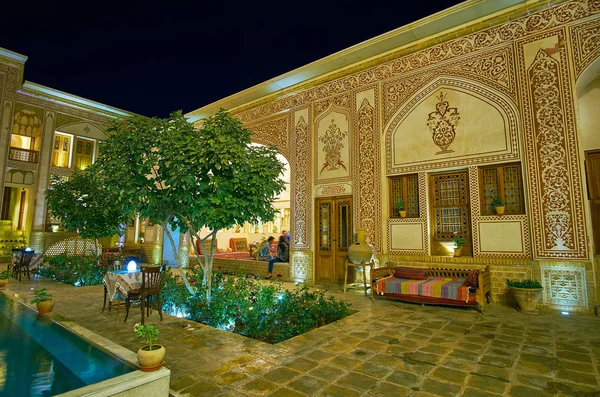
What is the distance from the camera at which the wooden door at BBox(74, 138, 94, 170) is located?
15.7 metres

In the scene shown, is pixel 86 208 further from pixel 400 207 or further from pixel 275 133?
pixel 400 207

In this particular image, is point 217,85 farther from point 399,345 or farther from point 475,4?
point 399,345

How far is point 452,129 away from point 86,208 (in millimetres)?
9581

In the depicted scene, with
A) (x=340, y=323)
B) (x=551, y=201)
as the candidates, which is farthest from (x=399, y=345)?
(x=551, y=201)

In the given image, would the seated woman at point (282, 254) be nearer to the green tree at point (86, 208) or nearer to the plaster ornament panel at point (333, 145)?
the plaster ornament panel at point (333, 145)

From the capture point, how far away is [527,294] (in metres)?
5.68

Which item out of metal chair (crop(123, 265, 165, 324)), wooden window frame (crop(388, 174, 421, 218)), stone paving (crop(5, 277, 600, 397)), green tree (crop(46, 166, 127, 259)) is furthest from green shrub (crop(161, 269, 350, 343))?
green tree (crop(46, 166, 127, 259))

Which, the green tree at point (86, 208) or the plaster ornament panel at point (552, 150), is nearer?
the plaster ornament panel at point (552, 150)

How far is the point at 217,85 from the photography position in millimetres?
29859

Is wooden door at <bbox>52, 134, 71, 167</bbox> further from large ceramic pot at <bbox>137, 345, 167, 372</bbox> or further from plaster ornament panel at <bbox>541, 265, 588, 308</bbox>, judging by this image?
plaster ornament panel at <bbox>541, 265, 588, 308</bbox>

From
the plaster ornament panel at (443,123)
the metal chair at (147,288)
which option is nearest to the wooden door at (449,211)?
the plaster ornament panel at (443,123)

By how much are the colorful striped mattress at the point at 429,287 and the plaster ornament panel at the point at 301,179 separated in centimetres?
298

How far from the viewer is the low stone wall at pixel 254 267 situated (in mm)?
9641

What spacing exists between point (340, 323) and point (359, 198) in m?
4.02
